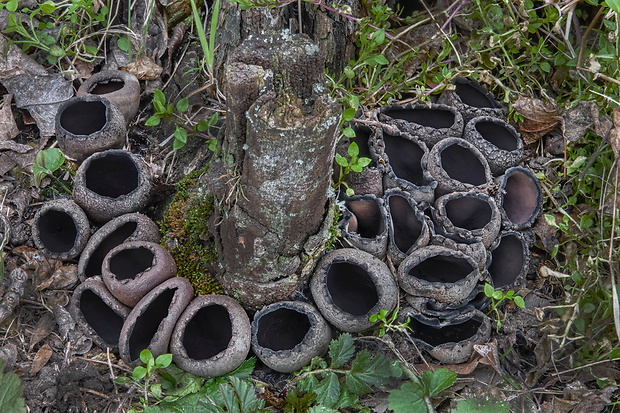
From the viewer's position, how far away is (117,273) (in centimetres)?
259

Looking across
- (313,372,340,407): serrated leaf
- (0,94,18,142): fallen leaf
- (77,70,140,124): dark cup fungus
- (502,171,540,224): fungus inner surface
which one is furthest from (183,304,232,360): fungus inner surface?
(0,94,18,142): fallen leaf

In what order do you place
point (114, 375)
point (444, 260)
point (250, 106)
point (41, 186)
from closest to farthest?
point (250, 106)
point (114, 375)
point (444, 260)
point (41, 186)

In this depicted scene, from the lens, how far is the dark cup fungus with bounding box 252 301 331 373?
2441mm

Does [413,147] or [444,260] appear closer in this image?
[444,260]

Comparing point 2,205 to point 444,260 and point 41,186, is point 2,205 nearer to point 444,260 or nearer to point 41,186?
point 41,186

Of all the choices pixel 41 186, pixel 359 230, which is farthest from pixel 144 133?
pixel 359 230

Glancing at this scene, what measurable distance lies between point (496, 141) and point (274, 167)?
1473mm

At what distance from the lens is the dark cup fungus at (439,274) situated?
249 cm

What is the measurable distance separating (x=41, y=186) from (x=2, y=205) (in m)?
0.21

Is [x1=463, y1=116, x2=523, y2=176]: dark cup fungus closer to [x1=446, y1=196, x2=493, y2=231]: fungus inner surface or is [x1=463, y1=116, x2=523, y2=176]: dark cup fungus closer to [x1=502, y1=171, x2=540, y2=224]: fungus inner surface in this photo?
[x1=502, y1=171, x2=540, y2=224]: fungus inner surface

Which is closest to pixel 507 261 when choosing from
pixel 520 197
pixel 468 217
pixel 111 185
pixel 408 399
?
pixel 468 217

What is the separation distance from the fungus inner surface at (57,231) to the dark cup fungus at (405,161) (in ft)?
5.06

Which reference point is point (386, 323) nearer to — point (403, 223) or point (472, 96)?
point (403, 223)

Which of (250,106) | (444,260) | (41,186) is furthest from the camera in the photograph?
(41,186)
